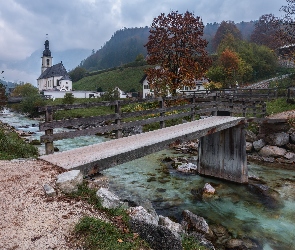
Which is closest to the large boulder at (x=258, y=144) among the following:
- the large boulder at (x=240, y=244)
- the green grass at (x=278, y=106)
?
the green grass at (x=278, y=106)

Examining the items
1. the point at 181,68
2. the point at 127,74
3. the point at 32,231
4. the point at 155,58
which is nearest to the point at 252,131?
the point at 181,68

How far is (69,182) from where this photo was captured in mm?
5609

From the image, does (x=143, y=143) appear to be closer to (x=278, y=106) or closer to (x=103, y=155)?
(x=103, y=155)

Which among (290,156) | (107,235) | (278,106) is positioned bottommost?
(290,156)

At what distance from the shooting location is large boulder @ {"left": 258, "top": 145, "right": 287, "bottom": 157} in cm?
1854

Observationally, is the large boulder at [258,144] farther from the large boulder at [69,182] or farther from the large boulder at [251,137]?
the large boulder at [69,182]

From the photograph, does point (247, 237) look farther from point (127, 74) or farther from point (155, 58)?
point (127, 74)

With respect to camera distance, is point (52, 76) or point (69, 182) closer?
point (69, 182)

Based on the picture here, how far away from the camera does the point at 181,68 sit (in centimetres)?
2767

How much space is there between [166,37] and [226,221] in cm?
2231

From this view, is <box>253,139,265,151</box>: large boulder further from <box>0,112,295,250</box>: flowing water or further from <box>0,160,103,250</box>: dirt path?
<box>0,160,103,250</box>: dirt path

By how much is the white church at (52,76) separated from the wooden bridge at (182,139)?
3708 inches

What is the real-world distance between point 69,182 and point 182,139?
4.93 metres

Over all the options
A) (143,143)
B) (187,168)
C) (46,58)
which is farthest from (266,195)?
(46,58)
